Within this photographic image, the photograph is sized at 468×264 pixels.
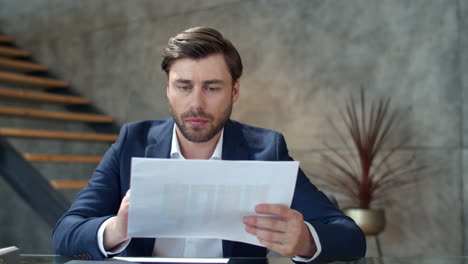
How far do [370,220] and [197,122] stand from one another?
1.82 m

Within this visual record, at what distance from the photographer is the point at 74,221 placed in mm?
1460

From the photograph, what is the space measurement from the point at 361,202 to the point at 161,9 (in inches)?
95.5

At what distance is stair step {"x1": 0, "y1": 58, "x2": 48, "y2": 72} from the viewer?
15.6 ft

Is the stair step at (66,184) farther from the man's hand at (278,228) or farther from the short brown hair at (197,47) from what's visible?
the man's hand at (278,228)

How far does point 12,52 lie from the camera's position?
5.18 metres

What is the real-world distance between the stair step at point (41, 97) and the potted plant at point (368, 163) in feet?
7.83

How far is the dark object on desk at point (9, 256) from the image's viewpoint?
3.60ft

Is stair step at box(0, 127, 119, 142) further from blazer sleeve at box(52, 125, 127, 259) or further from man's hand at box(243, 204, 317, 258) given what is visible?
man's hand at box(243, 204, 317, 258)

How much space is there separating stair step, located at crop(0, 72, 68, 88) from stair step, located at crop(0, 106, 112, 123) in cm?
24

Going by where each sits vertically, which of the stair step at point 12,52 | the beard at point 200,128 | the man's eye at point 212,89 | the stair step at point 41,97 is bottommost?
the beard at point 200,128

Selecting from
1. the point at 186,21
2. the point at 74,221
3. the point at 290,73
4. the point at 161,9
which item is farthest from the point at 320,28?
the point at 74,221

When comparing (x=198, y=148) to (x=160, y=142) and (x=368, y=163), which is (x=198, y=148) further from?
(x=368, y=163)

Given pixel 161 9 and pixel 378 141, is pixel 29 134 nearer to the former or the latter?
pixel 161 9

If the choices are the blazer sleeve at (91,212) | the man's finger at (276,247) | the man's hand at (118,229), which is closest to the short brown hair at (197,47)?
the blazer sleeve at (91,212)
